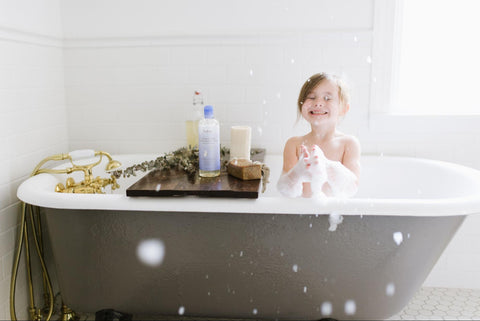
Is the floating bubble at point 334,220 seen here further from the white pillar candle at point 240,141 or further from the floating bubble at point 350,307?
the white pillar candle at point 240,141

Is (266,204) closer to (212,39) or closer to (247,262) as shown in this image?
(247,262)

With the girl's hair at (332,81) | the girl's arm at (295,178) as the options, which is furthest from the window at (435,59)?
the girl's arm at (295,178)

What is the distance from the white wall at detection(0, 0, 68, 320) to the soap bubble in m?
0.66

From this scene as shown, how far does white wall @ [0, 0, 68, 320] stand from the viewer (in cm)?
183

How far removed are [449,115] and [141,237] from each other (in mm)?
1713

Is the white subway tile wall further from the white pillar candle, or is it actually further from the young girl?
the young girl

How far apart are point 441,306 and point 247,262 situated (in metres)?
1.20

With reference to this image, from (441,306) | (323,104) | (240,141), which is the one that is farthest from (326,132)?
(441,306)

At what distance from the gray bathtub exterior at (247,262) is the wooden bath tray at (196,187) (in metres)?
0.09

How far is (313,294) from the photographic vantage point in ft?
5.31

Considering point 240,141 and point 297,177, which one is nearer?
point 297,177

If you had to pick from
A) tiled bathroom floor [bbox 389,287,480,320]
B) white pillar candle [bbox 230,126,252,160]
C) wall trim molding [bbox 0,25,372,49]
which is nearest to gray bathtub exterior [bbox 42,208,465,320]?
tiled bathroom floor [bbox 389,287,480,320]

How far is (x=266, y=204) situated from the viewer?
144cm

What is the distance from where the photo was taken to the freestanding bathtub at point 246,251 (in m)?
1.48
